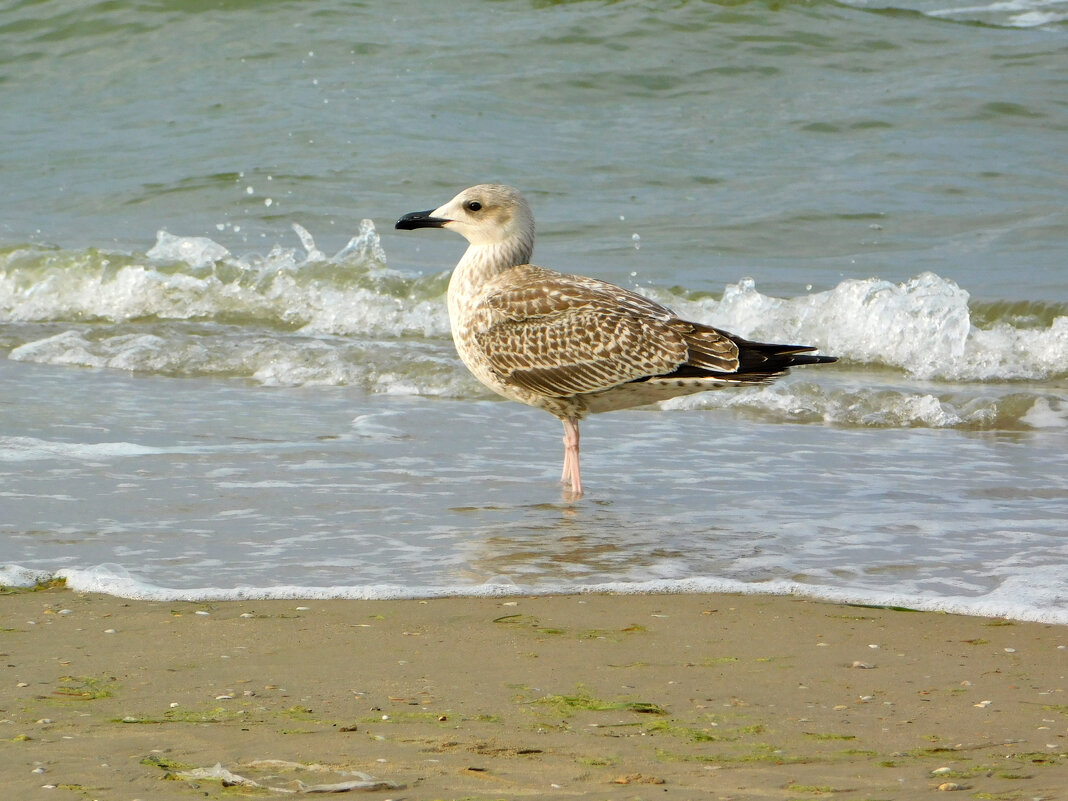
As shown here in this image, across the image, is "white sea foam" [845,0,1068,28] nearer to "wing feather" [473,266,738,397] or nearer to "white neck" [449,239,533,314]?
"white neck" [449,239,533,314]

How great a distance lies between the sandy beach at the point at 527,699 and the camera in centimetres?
287

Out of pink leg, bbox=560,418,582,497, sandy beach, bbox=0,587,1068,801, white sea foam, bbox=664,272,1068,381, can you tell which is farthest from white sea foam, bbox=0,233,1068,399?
sandy beach, bbox=0,587,1068,801

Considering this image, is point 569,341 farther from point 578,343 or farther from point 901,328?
point 901,328

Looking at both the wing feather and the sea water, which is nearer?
the sea water

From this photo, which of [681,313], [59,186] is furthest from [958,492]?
[59,186]

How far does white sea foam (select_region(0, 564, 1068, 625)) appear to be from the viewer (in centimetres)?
436

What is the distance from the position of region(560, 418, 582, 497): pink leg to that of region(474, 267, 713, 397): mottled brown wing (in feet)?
0.54

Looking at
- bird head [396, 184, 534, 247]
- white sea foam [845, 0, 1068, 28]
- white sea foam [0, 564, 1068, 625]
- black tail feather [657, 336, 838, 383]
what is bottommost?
white sea foam [0, 564, 1068, 625]

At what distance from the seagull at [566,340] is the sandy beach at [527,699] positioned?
206cm

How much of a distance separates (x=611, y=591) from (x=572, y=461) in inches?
70.7

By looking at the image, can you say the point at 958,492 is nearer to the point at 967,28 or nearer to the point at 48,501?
the point at 48,501

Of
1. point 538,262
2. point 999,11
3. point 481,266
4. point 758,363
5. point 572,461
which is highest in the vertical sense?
point 999,11

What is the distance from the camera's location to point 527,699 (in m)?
3.44

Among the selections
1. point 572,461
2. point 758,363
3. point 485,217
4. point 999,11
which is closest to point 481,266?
point 485,217
